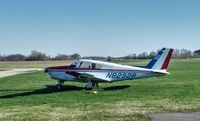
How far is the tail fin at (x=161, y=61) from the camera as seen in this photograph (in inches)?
777

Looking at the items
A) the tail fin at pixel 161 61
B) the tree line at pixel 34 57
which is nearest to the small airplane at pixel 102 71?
the tail fin at pixel 161 61

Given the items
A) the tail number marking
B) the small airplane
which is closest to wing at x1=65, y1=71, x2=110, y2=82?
the small airplane

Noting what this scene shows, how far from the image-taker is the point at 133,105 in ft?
40.3

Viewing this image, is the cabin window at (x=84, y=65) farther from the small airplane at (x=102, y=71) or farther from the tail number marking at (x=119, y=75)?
the tail number marking at (x=119, y=75)

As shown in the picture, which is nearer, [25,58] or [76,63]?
[76,63]

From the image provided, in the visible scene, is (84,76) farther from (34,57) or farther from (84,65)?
(34,57)

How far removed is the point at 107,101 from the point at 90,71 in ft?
19.0

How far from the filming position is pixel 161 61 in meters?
19.8

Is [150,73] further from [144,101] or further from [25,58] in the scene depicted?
[25,58]

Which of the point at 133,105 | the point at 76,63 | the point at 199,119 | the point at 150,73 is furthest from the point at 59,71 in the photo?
the point at 199,119

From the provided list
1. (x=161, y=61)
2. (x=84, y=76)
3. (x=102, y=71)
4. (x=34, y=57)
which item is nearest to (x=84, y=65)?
(x=84, y=76)

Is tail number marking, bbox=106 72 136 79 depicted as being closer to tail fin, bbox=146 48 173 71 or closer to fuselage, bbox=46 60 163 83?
fuselage, bbox=46 60 163 83

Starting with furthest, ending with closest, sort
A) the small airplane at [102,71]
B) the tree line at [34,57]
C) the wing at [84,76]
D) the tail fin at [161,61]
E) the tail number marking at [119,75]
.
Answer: the tree line at [34,57], the tail fin at [161,61], the tail number marking at [119,75], the small airplane at [102,71], the wing at [84,76]

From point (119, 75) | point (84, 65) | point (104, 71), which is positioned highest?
point (84, 65)
